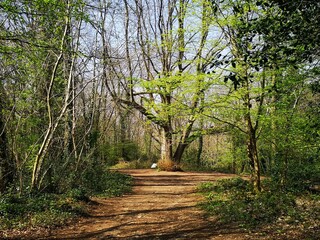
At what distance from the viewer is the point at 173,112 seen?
418 inches

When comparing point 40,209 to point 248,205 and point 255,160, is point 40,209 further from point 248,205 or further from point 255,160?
point 255,160

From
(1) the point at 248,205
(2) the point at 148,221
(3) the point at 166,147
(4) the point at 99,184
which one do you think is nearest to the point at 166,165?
(3) the point at 166,147

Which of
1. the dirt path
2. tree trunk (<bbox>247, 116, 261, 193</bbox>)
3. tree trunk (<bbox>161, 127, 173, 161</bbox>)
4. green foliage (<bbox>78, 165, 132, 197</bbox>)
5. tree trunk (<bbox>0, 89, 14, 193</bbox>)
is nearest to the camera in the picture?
the dirt path

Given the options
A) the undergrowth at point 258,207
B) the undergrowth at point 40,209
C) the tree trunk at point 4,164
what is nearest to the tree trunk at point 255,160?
the undergrowth at point 258,207

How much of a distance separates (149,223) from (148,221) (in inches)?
8.3

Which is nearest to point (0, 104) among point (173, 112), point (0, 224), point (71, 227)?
point (0, 224)

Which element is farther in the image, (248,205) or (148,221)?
(248,205)

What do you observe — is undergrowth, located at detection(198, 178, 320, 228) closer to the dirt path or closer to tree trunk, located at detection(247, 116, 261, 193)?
tree trunk, located at detection(247, 116, 261, 193)

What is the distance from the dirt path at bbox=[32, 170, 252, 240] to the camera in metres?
6.54

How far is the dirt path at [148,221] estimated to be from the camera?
6.54 m

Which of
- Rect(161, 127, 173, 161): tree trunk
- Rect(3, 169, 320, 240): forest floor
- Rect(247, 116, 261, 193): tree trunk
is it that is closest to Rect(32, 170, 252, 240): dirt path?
Rect(3, 169, 320, 240): forest floor

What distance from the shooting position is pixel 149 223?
7539 mm

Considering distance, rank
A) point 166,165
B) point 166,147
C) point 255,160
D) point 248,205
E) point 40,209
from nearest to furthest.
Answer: point 40,209, point 248,205, point 255,160, point 166,165, point 166,147

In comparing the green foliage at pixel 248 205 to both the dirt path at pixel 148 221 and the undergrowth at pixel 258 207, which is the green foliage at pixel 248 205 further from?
the dirt path at pixel 148 221
